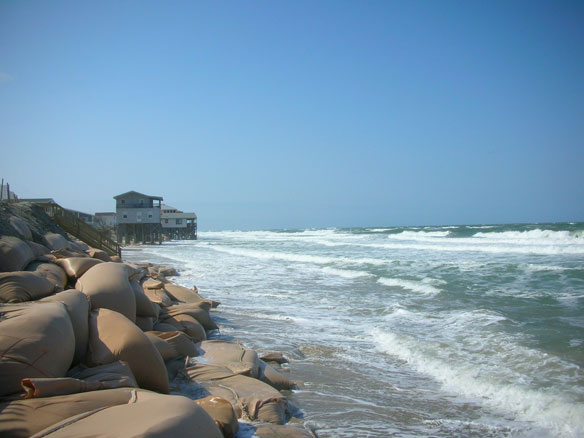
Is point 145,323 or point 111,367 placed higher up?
point 111,367

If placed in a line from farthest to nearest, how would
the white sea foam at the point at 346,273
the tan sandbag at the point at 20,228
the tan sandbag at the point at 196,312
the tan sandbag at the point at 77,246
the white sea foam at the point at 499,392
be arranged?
the white sea foam at the point at 346,273 → the tan sandbag at the point at 77,246 → the tan sandbag at the point at 20,228 → the tan sandbag at the point at 196,312 → the white sea foam at the point at 499,392

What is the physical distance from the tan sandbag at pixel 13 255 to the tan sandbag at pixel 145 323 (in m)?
1.80

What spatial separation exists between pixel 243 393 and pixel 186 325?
2.51 m

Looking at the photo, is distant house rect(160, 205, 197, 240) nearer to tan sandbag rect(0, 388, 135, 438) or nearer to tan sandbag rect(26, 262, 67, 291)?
tan sandbag rect(26, 262, 67, 291)

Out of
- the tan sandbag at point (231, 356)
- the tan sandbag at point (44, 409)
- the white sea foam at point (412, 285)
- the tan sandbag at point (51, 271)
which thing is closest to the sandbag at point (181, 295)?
the tan sandbag at point (51, 271)

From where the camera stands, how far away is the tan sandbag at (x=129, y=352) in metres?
3.29

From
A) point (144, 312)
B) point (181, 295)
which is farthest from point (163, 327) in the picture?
point (181, 295)

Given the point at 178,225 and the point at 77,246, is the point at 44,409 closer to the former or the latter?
the point at 77,246

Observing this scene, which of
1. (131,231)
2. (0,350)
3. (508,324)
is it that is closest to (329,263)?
(508,324)

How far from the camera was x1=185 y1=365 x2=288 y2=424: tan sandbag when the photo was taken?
3725 millimetres

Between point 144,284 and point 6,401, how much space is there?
5.51 meters

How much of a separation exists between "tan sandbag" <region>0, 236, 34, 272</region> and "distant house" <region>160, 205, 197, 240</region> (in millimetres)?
57344

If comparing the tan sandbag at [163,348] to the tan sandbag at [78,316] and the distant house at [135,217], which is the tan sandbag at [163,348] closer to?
the tan sandbag at [78,316]

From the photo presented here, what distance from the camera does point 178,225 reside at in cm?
6212
